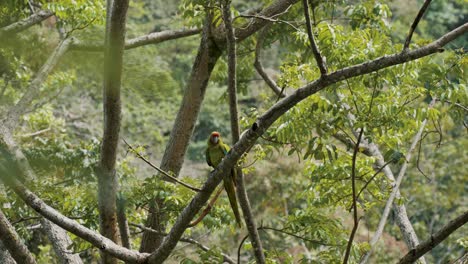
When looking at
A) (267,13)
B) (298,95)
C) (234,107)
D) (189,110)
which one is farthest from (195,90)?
(298,95)

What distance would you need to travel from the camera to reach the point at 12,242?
10.1ft

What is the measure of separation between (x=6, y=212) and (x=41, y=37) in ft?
8.98

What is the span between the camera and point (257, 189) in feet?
38.0

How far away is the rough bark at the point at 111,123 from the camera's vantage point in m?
0.93

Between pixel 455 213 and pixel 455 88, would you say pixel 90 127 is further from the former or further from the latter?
pixel 455 88

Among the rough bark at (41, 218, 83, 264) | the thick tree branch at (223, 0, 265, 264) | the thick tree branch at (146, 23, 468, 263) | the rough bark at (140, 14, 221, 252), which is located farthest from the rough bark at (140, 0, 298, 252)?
the thick tree branch at (146, 23, 468, 263)

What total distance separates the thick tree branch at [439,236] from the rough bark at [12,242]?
5.78 feet

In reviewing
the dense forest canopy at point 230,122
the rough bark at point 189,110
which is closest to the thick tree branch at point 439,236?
the dense forest canopy at point 230,122

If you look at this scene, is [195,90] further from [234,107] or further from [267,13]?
[234,107]

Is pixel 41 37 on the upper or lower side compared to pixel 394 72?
lower

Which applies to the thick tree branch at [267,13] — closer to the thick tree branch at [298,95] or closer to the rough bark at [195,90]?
the rough bark at [195,90]

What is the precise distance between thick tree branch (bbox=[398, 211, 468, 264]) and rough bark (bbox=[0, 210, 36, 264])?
1761 millimetres

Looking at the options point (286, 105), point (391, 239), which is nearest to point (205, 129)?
point (391, 239)

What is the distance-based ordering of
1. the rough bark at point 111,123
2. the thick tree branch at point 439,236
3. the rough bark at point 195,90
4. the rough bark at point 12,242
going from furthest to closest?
the rough bark at point 195,90
the rough bark at point 12,242
the thick tree branch at point 439,236
the rough bark at point 111,123
